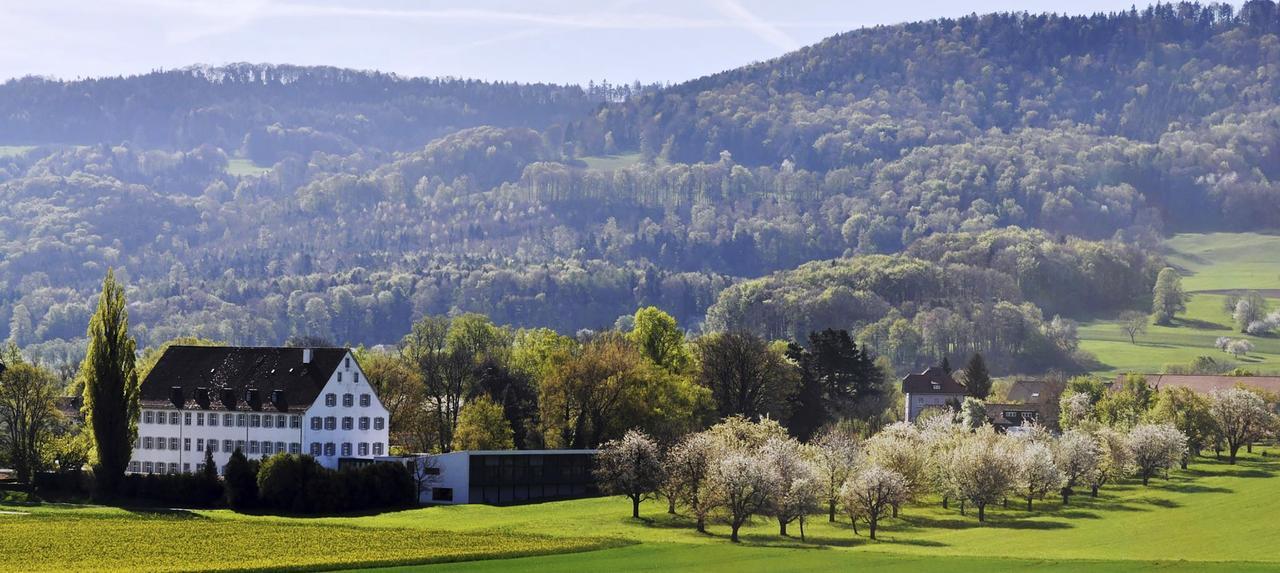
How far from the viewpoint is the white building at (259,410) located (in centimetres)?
12644

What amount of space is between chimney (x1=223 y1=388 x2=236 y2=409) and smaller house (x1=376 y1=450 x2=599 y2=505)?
1356cm

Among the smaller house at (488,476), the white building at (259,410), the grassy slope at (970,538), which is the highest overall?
the white building at (259,410)

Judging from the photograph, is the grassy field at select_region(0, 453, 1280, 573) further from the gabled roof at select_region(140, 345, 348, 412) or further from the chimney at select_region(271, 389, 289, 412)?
the gabled roof at select_region(140, 345, 348, 412)

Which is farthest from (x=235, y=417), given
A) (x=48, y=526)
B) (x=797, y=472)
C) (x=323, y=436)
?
(x=797, y=472)

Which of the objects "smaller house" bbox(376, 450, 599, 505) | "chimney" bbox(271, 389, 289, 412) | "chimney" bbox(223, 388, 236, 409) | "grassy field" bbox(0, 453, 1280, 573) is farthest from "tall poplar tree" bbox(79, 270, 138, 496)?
"smaller house" bbox(376, 450, 599, 505)

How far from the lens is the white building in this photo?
4978 inches

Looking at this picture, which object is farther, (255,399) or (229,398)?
(229,398)

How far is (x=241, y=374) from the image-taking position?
130m

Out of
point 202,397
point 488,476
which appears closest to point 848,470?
point 488,476

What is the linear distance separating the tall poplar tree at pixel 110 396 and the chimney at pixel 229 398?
9450mm

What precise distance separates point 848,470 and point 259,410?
137ft

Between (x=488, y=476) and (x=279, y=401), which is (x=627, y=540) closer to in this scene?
(x=488, y=476)

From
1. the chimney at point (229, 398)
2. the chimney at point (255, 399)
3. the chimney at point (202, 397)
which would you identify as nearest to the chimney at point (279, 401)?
the chimney at point (255, 399)

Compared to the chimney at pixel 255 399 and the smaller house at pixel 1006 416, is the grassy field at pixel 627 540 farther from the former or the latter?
the smaller house at pixel 1006 416
